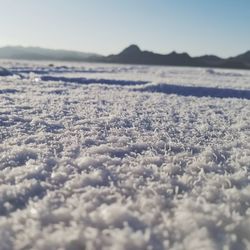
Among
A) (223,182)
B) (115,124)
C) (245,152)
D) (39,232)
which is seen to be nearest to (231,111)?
(115,124)

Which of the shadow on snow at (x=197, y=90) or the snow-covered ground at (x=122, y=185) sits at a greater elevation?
the snow-covered ground at (x=122, y=185)

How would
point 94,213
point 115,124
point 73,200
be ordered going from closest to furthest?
point 94,213, point 73,200, point 115,124

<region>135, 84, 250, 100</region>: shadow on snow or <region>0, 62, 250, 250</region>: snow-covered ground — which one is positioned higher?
<region>0, 62, 250, 250</region>: snow-covered ground

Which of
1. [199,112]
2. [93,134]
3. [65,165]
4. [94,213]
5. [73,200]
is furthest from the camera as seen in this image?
[199,112]

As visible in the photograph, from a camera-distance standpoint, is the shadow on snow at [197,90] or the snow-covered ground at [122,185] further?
the shadow on snow at [197,90]

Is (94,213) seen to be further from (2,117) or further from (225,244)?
(2,117)

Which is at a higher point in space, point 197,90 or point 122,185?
point 122,185

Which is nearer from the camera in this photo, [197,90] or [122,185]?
[122,185]

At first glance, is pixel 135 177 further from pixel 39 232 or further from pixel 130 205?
pixel 39 232

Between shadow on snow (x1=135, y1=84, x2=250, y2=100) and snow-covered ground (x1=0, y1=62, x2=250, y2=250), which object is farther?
shadow on snow (x1=135, y1=84, x2=250, y2=100)

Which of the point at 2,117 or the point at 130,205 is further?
the point at 2,117
